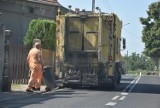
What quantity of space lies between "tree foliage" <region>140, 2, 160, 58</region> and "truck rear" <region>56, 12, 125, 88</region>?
4981 cm

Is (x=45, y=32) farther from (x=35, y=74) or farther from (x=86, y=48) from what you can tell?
(x=35, y=74)

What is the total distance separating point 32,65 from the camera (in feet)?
65.5

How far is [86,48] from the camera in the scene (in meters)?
23.2

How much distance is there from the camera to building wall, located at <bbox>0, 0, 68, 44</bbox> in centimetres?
4094

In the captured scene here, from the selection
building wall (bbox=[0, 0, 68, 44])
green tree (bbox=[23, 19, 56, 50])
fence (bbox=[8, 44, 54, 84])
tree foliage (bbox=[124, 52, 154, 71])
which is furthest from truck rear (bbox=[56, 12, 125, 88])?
tree foliage (bbox=[124, 52, 154, 71])

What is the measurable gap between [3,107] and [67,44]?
33.5ft

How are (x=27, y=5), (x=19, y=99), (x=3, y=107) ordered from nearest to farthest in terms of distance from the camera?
(x=3, y=107)
(x=19, y=99)
(x=27, y=5)

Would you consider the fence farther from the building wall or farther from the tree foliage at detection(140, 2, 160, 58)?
the tree foliage at detection(140, 2, 160, 58)

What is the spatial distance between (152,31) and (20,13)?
3395cm

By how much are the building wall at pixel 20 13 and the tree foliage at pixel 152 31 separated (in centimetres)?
2994

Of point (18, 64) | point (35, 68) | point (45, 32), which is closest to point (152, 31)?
point (45, 32)

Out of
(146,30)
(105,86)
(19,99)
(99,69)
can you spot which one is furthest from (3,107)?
(146,30)

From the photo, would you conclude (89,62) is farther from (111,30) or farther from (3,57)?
(3,57)

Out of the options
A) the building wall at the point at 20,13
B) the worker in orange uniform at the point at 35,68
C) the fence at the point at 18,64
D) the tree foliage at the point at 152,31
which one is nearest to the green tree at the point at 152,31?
the tree foliage at the point at 152,31
